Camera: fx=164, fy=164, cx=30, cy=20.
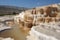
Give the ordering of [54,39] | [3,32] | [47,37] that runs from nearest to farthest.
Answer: [54,39]
[47,37]
[3,32]

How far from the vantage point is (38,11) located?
7.80 metres

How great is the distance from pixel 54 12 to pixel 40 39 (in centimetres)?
508

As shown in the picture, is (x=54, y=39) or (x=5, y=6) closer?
(x=54, y=39)

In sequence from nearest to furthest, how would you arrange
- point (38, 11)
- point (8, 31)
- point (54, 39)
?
point (54, 39), point (8, 31), point (38, 11)

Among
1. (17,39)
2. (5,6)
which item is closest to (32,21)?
(17,39)

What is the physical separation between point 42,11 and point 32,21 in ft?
2.25

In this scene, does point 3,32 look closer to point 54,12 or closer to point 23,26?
point 23,26

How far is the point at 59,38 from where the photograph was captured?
2590 millimetres

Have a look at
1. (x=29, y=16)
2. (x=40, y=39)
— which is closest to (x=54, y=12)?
(x=29, y=16)

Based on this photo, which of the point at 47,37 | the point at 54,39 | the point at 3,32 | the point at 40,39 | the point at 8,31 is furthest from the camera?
the point at 8,31

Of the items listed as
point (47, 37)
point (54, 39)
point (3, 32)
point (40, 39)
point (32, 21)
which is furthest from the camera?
point (32, 21)

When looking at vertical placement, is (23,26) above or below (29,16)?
below

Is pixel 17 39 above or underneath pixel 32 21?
underneath

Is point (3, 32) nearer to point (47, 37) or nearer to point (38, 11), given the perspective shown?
point (38, 11)
